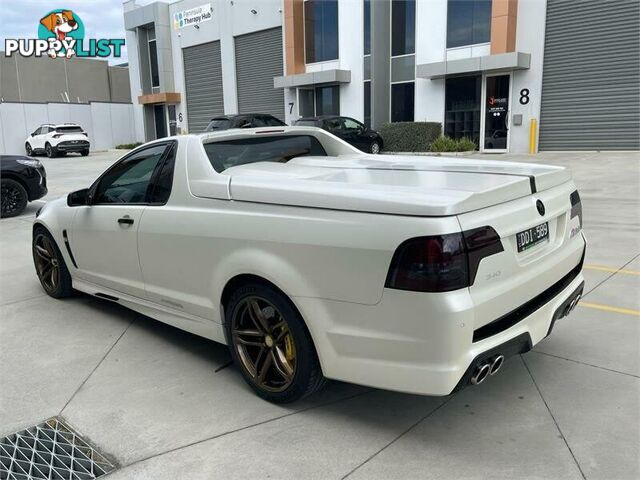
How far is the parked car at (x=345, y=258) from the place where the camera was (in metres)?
2.66

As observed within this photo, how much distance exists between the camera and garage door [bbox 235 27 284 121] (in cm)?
2978

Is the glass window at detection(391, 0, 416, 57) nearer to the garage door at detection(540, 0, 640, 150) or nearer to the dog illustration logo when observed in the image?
the garage door at detection(540, 0, 640, 150)

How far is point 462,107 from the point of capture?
22.2 meters

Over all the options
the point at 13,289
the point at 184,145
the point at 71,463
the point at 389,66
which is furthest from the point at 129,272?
the point at 389,66

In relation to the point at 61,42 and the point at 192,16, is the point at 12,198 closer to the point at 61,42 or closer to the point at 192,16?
the point at 192,16

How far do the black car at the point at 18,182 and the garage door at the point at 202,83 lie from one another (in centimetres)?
2292

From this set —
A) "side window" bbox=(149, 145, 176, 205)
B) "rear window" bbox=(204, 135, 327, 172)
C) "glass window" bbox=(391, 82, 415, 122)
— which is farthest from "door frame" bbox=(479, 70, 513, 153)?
"side window" bbox=(149, 145, 176, 205)

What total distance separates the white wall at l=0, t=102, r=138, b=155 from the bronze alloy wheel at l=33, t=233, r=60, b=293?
32885mm

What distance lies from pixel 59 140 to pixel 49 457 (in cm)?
3010

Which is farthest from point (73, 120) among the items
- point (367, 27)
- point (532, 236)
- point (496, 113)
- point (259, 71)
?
point (532, 236)

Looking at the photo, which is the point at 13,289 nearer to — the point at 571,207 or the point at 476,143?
the point at 571,207

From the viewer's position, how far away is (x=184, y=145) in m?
3.97

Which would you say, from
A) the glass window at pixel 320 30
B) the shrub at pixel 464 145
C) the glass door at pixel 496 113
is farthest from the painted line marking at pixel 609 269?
the glass window at pixel 320 30

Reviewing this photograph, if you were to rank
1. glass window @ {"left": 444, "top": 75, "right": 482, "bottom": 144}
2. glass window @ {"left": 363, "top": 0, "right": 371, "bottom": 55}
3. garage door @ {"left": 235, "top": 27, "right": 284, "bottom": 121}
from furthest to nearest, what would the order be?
garage door @ {"left": 235, "top": 27, "right": 284, "bottom": 121} → glass window @ {"left": 363, "top": 0, "right": 371, "bottom": 55} → glass window @ {"left": 444, "top": 75, "right": 482, "bottom": 144}
